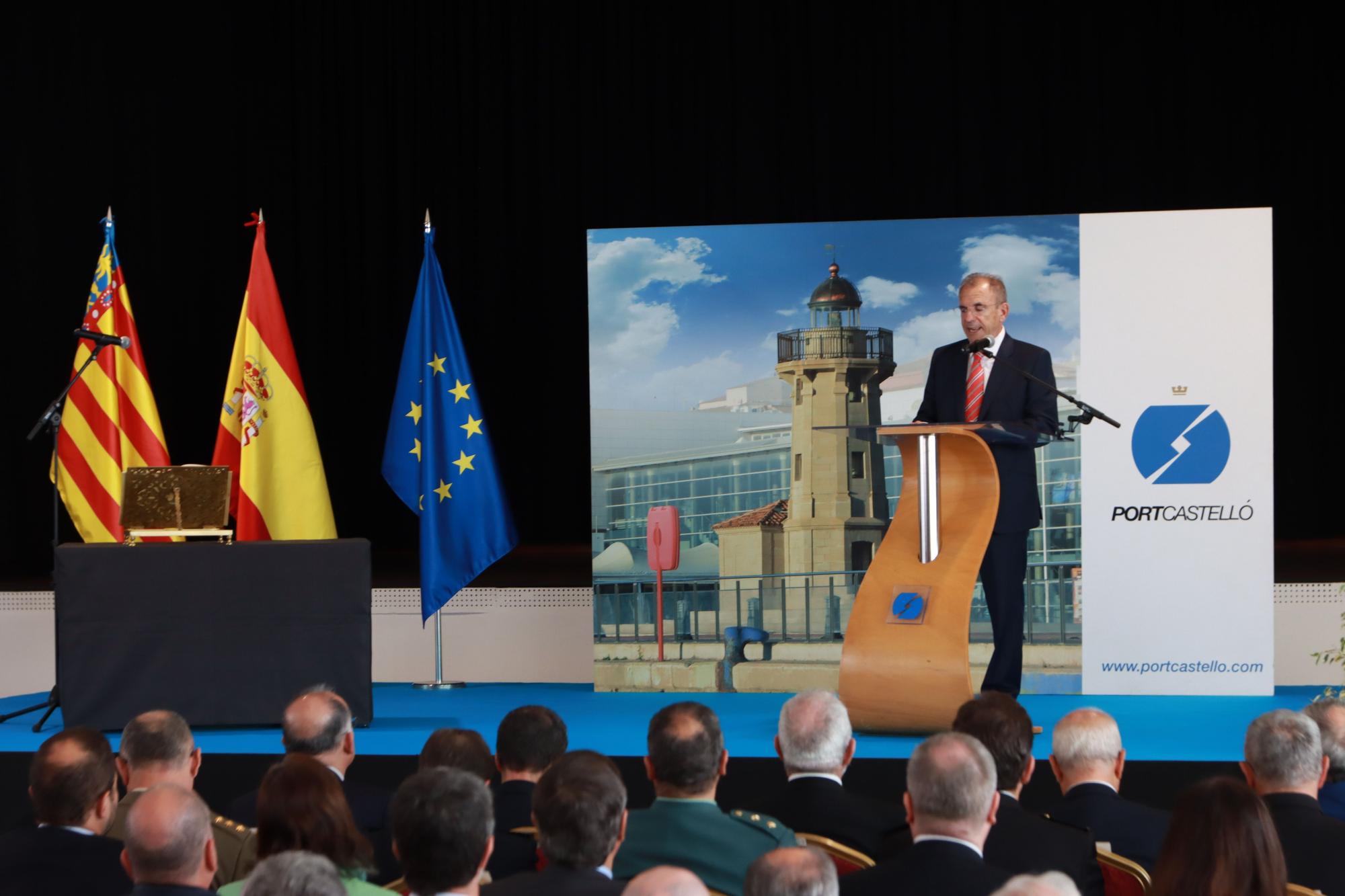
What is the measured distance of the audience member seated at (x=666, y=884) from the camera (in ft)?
5.96

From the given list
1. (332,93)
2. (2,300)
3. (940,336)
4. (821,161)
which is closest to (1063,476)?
(940,336)

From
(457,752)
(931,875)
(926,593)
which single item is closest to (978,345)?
(926,593)

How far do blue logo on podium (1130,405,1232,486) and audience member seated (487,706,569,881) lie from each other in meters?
3.86

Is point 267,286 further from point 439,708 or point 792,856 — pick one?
point 792,856

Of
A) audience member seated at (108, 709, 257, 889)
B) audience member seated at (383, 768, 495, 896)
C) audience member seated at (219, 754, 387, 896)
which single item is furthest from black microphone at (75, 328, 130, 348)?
audience member seated at (383, 768, 495, 896)

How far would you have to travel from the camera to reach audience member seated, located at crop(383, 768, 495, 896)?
7.48ft

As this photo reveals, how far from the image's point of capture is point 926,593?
5.09 m

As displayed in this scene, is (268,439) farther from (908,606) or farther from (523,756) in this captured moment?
(523,756)

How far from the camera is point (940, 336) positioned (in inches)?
259

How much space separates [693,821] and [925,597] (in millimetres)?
2460

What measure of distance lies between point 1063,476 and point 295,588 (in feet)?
10.9

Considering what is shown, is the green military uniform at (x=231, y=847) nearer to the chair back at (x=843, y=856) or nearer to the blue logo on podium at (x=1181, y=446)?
the chair back at (x=843, y=856)

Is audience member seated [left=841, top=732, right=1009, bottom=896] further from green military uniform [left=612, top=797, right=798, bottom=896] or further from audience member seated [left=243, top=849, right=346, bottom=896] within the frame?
audience member seated [left=243, top=849, right=346, bottom=896]

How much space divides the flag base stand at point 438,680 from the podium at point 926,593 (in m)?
2.68
